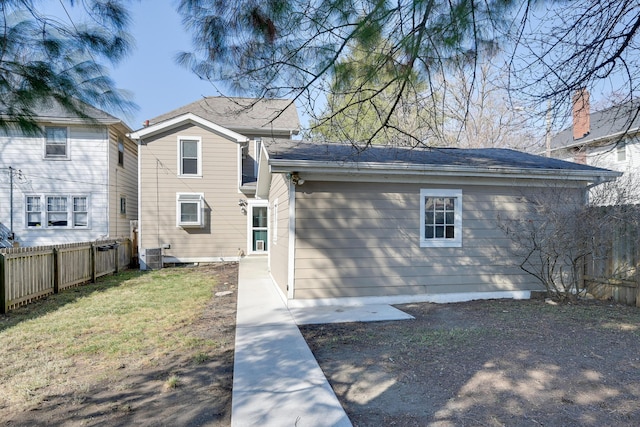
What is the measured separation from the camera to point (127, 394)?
3.33m

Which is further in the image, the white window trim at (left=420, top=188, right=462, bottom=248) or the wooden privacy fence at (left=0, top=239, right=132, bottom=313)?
the white window trim at (left=420, top=188, right=462, bottom=248)

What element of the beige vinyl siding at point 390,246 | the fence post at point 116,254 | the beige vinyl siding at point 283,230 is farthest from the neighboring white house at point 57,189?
the beige vinyl siding at point 390,246

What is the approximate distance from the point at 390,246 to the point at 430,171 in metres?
1.47

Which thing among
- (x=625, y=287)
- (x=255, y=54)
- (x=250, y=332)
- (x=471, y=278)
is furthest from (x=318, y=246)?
(x=625, y=287)

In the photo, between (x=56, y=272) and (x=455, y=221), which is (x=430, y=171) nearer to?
(x=455, y=221)

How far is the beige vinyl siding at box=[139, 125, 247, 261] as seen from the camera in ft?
42.2

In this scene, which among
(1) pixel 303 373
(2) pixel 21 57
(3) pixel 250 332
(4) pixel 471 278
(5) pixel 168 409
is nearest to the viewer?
(2) pixel 21 57

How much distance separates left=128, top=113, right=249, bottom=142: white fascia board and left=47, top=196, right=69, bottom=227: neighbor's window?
3.50 meters

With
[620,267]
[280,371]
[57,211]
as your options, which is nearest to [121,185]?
[57,211]

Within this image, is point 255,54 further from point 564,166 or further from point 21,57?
point 564,166

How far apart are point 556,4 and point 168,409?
4.94 m

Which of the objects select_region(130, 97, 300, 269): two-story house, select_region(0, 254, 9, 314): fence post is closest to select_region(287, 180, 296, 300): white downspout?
select_region(0, 254, 9, 314): fence post

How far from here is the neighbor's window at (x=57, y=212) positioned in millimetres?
13133

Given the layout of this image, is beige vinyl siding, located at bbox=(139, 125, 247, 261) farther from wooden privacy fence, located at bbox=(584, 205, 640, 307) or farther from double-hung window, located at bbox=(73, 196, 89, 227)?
wooden privacy fence, located at bbox=(584, 205, 640, 307)
